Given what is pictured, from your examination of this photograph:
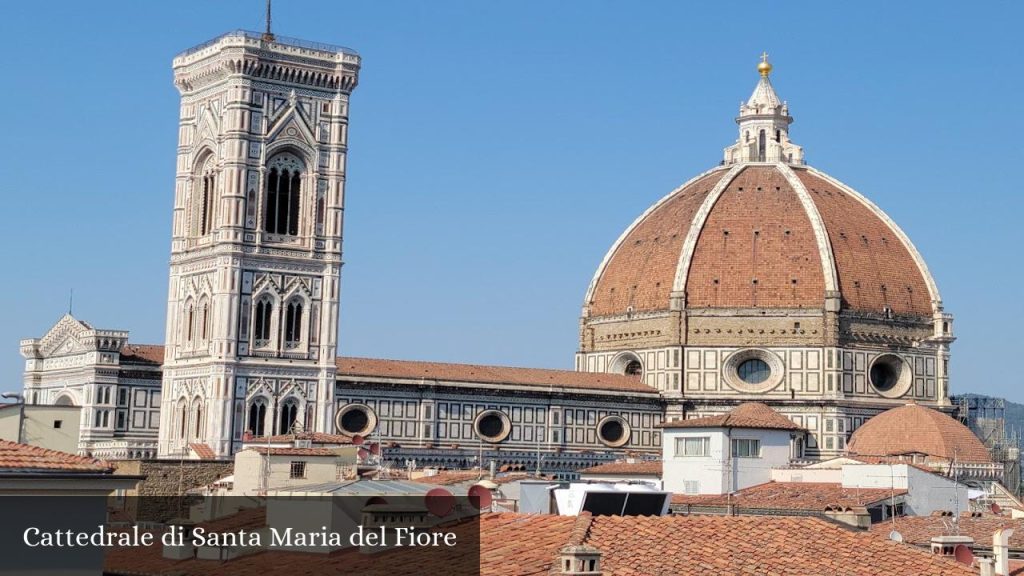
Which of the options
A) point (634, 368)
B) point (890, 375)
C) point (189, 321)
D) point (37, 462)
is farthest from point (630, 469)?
point (37, 462)

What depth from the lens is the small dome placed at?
253 feet

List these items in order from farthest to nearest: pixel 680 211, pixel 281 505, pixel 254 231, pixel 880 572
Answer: pixel 680 211 → pixel 254 231 → pixel 281 505 → pixel 880 572

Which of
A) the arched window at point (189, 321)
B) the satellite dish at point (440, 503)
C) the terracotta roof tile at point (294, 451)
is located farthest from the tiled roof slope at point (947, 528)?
the arched window at point (189, 321)

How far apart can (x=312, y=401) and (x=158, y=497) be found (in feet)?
48.9

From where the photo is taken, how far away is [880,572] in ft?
65.2

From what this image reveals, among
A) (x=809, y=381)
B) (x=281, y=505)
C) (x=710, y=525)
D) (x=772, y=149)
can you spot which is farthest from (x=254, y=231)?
(x=710, y=525)

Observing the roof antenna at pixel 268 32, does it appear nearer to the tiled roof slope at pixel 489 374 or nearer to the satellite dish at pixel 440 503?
the tiled roof slope at pixel 489 374

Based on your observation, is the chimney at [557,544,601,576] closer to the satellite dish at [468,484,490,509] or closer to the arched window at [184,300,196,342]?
the satellite dish at [468,484,490,509]

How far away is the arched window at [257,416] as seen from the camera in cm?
6981

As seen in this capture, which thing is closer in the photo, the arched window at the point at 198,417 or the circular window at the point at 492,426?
the arched window at the point at 198,417

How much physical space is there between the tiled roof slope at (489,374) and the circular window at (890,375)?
1171 cm

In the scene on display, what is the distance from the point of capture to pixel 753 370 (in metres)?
88.9

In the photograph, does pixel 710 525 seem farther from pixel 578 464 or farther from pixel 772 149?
pixel 772 149

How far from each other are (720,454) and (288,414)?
19164mm
